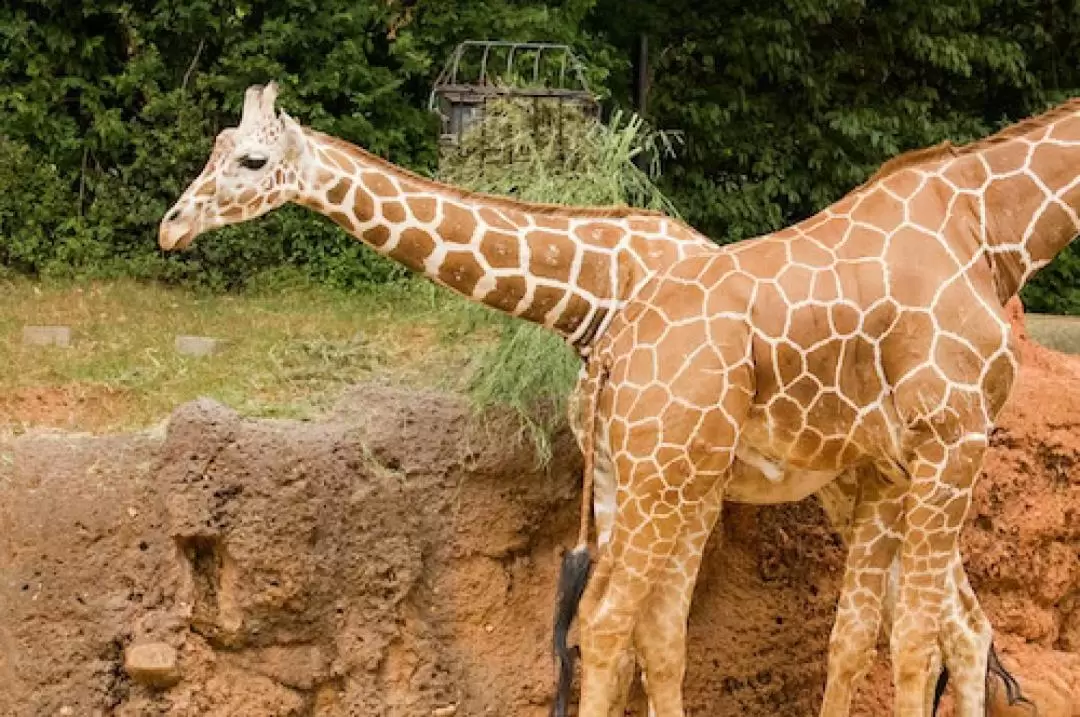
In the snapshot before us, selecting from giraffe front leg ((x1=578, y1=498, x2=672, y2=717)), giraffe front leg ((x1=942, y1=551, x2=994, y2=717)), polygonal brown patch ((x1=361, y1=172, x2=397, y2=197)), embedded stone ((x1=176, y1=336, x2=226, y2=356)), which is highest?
polygonal brown patch ((x1=361, y1=172, x2=397, y2=197))

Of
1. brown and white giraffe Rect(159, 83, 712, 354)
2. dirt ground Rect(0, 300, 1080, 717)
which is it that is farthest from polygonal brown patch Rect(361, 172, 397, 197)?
dirt ground Rect(0, 300, 1080, 717)

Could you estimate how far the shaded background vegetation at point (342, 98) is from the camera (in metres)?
8.63

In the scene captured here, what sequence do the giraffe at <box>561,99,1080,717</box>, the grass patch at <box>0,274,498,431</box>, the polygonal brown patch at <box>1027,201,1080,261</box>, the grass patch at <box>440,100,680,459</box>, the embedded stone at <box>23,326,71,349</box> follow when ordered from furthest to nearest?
the embedded stone at <box>23,326,71,349</box> → the grass patch at <box>0,274,498,431</box> → the grass patch at <box>440,100,680,459</box> → the polygonal brown patch at <box>1027,201,1080,261</box> → the giraffe at <box>561,99,1080,717</box>

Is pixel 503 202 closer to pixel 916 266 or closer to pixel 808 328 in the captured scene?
pixel 808 328

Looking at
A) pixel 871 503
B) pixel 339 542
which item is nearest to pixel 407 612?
pixel 339 542

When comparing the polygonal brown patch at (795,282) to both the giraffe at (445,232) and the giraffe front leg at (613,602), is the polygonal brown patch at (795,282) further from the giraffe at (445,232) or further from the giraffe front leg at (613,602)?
the giraffe front leg at (613,602)

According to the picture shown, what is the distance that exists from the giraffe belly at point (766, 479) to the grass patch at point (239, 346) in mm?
1225

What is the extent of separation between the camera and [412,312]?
757cm

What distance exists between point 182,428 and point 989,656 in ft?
9.39

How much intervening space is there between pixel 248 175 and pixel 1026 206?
2.46 meters

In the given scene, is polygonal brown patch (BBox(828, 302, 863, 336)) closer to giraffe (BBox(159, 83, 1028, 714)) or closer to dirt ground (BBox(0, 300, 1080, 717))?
giraffe (BBox(159, 83, 1028, 714))

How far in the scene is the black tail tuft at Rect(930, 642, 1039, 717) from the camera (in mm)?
5519

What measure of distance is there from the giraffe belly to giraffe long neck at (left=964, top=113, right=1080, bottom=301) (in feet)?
2.79

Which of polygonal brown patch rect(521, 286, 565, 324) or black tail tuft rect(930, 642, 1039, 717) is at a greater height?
polygonal brown patch rect(521, 286, 565, 324)
